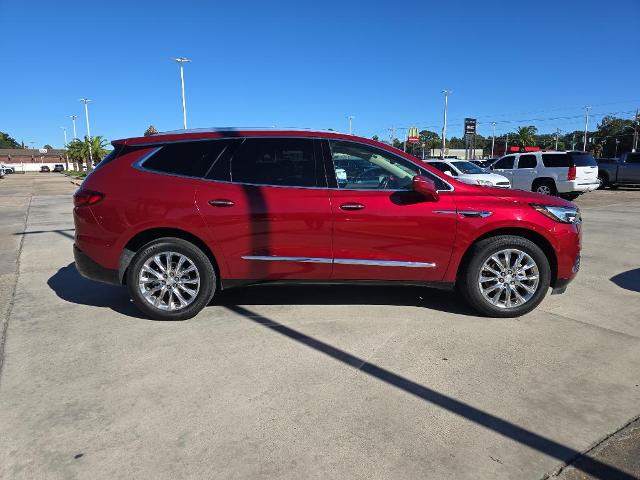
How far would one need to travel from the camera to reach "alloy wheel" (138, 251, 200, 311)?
174 inches

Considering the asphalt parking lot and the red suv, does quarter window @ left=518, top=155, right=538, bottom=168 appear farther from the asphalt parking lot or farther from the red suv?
the red suv

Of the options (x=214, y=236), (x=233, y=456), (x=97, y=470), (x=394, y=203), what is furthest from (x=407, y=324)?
(x=97, y=470)

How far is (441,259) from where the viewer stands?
444 cm

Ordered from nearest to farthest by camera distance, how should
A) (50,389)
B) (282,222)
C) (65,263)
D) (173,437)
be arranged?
1. (173,437)
2. (50,389)
3. (282,222)
4. (65,263)

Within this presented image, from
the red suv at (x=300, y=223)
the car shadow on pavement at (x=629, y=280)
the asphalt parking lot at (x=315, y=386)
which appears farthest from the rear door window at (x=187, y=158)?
the car shadow on pavement at (x=629, y=280)

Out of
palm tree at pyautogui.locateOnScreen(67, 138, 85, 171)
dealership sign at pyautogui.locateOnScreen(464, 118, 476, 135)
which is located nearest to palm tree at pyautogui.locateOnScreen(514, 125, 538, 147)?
dealership sign at pyautogui.locateOnScreen(464, 118, 476, 135)

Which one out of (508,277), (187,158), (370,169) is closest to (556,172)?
(508,277)

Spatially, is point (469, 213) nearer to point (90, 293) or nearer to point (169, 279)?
point (169, 279)

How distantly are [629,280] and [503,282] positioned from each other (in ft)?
8.27

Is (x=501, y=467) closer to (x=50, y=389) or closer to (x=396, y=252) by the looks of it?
(x=396, y=252)

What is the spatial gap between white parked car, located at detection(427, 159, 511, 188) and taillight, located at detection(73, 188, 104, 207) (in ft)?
37.9

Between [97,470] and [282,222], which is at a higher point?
[282,222]

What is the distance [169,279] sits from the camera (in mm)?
4449

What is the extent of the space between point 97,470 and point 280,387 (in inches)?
47.2
